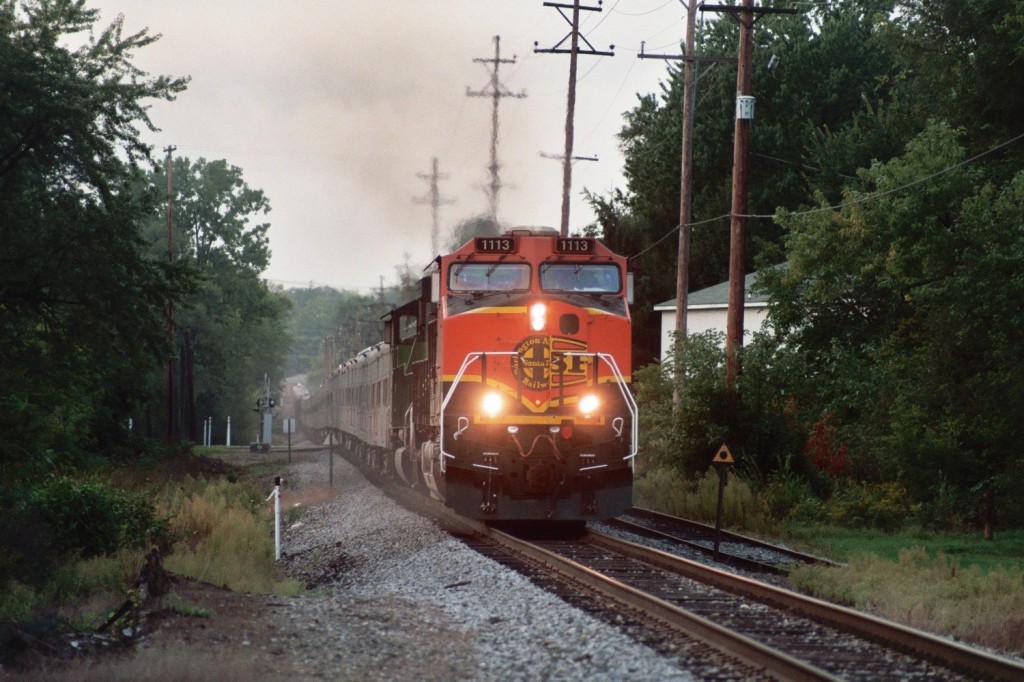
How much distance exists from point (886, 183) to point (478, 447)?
1423 cm

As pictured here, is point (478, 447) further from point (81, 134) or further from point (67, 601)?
point (81, 134)

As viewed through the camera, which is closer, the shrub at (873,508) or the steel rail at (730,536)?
the steel rail at (730,536)

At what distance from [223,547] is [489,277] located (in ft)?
18.1

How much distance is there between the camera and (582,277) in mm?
17438

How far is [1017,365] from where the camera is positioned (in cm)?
1764

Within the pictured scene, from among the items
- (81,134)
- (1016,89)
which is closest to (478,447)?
(81,134)

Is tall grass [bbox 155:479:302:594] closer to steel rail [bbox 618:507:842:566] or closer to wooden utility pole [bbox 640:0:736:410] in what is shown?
steel rail [bbox 618:507:842:566]

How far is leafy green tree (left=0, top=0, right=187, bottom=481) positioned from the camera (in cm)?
2088

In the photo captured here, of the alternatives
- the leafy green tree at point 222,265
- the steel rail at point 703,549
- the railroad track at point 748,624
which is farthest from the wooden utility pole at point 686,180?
the leafy green tree at point 222,265

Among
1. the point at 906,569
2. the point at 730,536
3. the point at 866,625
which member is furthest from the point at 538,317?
the point at 866,625

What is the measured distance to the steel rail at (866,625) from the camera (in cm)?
838

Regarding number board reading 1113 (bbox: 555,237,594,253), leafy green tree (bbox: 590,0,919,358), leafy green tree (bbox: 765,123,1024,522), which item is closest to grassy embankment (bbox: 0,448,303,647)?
number board reading 1113 (bbox: 555,237,594,253)

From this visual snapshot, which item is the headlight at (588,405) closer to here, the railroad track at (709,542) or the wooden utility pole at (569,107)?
the railroad track at (709,542)

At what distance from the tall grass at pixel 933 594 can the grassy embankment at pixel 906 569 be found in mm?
10
